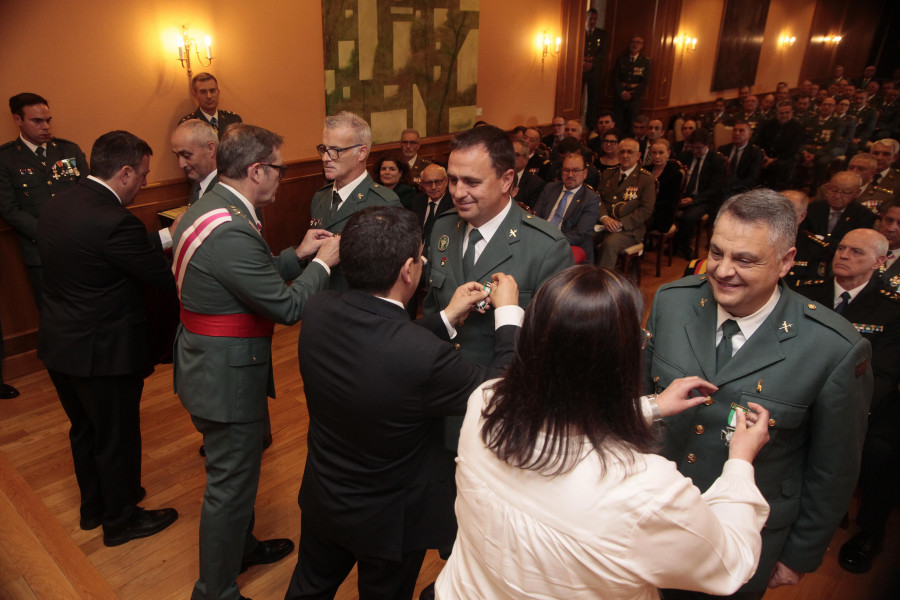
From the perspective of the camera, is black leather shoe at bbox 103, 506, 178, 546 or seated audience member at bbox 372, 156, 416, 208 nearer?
black leather shoe at bbox 103, 506, 178, 546

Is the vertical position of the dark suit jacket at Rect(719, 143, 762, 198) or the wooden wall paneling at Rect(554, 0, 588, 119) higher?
the wooden wall paneling at Rect(554, 0, 588, 119)

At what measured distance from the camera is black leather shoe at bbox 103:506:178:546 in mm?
2805

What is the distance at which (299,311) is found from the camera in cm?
216

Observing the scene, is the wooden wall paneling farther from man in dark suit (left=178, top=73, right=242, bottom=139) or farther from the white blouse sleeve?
the white blouse sleeve

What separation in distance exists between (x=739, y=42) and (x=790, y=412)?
14026mm

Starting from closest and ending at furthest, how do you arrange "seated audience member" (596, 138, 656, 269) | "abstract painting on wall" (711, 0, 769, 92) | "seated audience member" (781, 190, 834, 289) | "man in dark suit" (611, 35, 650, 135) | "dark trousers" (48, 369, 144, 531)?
"dark trousers" (48, 369, 144, 531) → "seated audience member" (781, 190, 834, 289) → "seated audience member" (596, 138, 656, 269) → "man in dark suit" (611, 35, 650, 135) → "abstract painting on wall" (711, 0, 769, 92)

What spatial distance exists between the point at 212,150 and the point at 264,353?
136 cm

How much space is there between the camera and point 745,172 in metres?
7.43

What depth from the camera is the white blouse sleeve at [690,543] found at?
1.01 m

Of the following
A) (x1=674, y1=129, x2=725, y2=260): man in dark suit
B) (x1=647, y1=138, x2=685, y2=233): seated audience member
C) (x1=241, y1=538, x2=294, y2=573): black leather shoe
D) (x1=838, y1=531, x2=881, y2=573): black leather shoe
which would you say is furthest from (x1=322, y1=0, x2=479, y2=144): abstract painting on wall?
(x1=838, y1=531, x2=881, y2=573): black leather shoe

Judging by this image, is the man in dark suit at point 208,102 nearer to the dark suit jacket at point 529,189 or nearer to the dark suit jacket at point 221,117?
the dark suit jacket at point 221,117

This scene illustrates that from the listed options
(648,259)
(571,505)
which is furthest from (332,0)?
(571,505)

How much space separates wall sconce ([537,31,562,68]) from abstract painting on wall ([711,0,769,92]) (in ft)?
18.1

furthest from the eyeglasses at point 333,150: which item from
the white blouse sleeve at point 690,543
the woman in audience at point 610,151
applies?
the woman in audience at point 610,151
